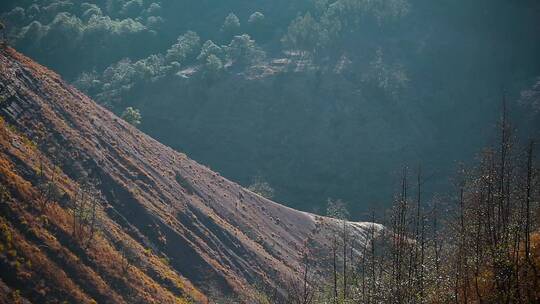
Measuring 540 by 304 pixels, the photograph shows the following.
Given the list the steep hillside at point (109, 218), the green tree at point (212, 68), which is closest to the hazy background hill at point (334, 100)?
the green tree at point (212, 68)

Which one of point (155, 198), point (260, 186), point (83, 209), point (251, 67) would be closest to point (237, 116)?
point (251, 67)

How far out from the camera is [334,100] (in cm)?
17212

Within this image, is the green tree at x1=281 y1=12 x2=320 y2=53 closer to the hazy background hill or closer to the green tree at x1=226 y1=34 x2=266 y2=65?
the hazy background hill

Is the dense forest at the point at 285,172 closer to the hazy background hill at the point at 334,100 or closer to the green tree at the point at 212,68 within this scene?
the green tree at the point at 212,68

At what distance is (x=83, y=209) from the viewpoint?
5356 cm

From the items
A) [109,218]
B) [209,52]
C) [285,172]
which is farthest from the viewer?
[209,52]

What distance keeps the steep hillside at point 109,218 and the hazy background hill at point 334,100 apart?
6117 centimetres

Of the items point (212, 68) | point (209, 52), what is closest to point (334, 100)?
point (212, 68)

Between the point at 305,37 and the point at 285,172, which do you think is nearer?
the point at 285,172

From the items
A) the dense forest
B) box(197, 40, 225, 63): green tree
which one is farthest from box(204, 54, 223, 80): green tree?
box(197, 40, 225, 63): green tree

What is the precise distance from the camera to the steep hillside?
150 ft

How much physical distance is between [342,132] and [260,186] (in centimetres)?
3744

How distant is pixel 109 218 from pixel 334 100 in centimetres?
12113

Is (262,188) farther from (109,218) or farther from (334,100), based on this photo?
(109,218)
